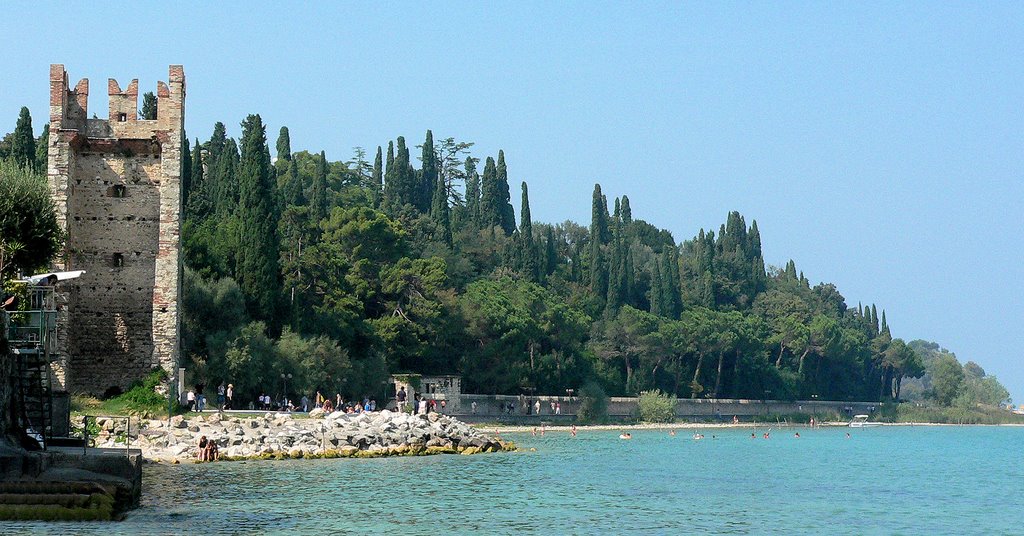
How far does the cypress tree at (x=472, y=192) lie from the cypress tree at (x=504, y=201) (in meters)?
1.63

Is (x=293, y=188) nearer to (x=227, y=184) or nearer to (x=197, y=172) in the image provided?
(x=197, y=172)

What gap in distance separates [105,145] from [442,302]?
28658 millimetres

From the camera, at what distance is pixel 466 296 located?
236ft

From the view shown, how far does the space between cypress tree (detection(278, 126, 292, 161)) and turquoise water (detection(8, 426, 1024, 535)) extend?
41.6 metres

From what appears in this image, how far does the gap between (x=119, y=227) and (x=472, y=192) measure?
211 ft

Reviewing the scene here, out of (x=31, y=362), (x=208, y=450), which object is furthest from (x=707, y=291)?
(x=31, y=362)

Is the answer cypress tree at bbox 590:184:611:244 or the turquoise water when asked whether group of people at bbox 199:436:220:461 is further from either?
cypress tree at bbox 590:184:611:244

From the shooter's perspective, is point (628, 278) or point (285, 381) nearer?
point (285, 381)

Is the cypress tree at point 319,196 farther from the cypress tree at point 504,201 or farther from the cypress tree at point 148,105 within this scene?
the cypress tree at point 504,201

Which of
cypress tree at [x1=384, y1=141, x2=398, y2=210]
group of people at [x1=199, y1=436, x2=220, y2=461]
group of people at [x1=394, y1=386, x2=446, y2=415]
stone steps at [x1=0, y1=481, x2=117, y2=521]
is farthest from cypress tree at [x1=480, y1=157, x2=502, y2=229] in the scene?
stone steps at [x1=0, y1=481, x2=117, y2=521]

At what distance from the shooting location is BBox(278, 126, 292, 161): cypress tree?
82562 millimetres

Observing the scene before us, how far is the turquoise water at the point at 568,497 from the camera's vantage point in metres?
22.1

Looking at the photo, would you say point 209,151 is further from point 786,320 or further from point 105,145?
point 786,320

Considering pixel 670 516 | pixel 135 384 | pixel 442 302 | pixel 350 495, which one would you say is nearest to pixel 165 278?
pixel 135 384
